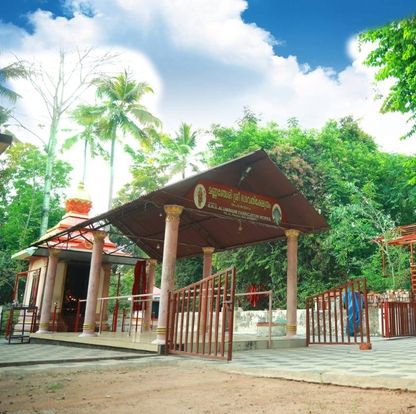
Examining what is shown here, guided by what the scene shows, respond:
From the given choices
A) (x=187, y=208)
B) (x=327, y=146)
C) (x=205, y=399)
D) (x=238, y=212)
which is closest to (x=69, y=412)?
(x=205, y=399)

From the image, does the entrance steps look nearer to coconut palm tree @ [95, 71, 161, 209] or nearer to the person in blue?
the person in blue

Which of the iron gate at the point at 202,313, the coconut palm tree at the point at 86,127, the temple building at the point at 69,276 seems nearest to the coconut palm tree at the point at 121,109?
the coconut palm tree at the point at 86,127

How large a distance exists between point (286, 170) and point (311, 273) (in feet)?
18.3

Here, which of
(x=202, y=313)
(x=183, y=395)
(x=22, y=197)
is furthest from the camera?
(x=22, y=197)

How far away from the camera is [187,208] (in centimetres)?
952

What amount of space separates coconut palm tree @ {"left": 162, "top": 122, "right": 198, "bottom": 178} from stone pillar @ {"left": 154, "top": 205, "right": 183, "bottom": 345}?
23105 mm

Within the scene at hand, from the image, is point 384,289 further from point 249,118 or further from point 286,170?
point 249,118

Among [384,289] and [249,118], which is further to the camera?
[249,118]

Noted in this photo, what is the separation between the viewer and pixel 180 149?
1328 inches

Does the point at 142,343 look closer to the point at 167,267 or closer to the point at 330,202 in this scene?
the point at 167,267

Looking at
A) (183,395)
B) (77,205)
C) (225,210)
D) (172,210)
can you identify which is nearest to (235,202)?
(225,210)

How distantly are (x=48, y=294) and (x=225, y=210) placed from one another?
7.06m

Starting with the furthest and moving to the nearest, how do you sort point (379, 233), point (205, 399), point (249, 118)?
point (249, 118), point (379, 233), point (205, 399)

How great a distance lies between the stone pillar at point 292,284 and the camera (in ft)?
36.2
